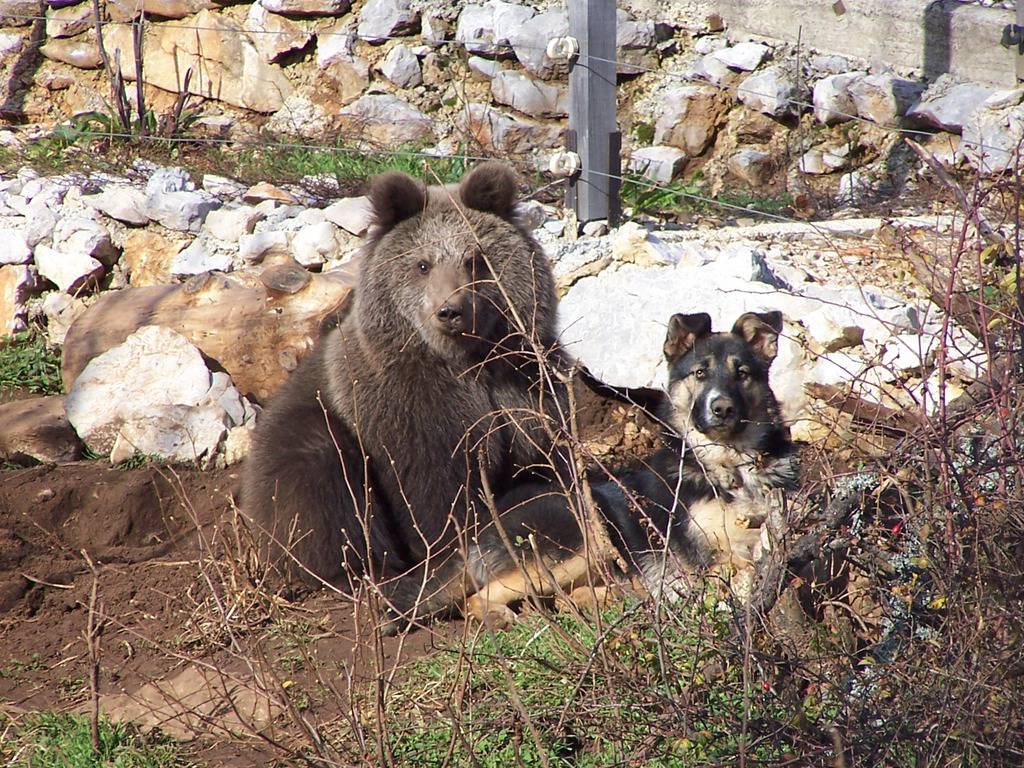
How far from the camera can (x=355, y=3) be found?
33.8ft

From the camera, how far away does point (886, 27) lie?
973 centimetres

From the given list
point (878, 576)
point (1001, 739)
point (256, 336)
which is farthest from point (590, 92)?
point (1001, 739)

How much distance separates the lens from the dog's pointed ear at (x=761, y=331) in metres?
4.96

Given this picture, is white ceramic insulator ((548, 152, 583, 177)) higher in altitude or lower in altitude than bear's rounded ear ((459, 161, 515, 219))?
lower

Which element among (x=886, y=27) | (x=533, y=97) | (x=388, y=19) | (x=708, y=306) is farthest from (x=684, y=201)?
(x=388, y=19)

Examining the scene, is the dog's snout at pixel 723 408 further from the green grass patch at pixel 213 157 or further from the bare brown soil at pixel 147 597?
the green grass patch at pixel 213 157

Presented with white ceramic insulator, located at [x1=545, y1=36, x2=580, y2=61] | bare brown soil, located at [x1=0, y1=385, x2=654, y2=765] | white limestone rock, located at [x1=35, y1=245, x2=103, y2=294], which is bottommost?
bare brown soil, located at [x1=0, y1=385, x2=654, y2=765]

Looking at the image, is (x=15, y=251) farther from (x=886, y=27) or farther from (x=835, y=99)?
(x=886, y=27)

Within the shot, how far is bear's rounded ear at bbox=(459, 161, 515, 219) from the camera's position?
217 inches

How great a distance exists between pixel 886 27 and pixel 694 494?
21.9ft

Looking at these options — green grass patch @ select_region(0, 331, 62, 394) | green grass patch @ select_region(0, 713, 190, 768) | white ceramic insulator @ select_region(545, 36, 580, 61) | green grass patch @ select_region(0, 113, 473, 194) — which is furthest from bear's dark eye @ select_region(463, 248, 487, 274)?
green grass patch @ select_region(0, 331, 62, 394)

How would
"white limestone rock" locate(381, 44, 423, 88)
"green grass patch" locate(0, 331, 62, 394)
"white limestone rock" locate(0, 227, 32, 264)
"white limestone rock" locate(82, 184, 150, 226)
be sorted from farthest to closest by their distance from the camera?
"white limestone rock" locate(381, 44, 423, 88) → "white limestone rock" locate(82, 184, 150, 226) → "white limestone rock" locate(0, 227, 32, 264) → "green grass patch" locate(0, 331, 62, 394)

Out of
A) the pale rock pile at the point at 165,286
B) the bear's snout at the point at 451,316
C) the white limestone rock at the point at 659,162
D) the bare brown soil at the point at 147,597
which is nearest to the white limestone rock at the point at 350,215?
the pale rock pile at the point at 165,286

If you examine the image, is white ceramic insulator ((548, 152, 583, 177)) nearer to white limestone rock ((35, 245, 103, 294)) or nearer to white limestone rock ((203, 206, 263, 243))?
white limestone rock ((203, 206, 263, 243))
